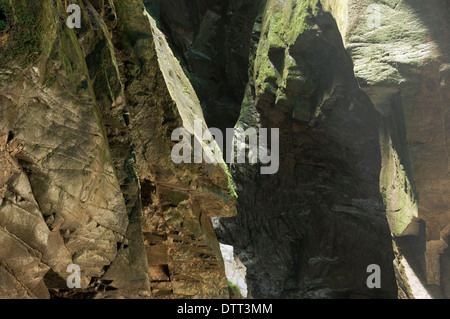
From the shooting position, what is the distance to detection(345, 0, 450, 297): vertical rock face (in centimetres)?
812

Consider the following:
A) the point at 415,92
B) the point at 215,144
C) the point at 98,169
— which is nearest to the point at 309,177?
the point at 415,92

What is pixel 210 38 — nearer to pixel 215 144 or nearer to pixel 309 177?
pixel 309 177

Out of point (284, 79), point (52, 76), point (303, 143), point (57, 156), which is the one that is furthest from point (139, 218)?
point (303, 143)

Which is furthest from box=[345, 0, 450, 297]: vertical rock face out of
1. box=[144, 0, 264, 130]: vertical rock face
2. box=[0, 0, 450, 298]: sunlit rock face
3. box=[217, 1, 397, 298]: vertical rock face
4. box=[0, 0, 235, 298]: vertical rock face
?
box=[144, 0, 264, 130]: vertical rock face

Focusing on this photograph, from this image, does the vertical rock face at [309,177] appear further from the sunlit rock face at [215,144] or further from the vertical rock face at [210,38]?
the vertical rock face at [210,38]

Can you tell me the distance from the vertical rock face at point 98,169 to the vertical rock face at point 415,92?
4390mm

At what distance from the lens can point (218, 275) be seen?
255 inches

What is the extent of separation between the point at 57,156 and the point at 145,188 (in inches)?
72.1

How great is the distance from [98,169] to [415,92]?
6.59 m

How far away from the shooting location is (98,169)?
4.71 m

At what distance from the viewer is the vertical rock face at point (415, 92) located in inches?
320
